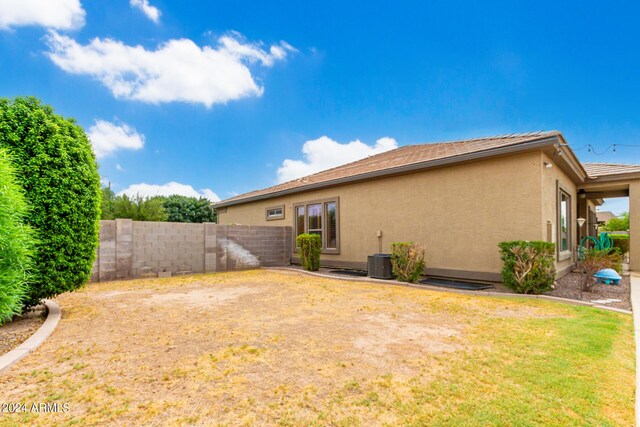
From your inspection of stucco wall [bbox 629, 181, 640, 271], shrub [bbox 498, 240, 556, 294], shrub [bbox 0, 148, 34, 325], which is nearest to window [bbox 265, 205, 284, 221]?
shrub [bbox 498, 240, 556, 294]

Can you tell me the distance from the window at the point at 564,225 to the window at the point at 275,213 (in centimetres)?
1021

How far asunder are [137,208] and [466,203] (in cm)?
1946

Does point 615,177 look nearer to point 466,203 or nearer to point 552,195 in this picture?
point 552,195

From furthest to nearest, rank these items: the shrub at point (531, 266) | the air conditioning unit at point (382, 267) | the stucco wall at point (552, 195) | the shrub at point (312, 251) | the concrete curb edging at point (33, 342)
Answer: the shrub at point (312, 251)
the air conditioning unit at point (382, 267)
the stucco wall at point (552, 195)
the shrub at point (531, 266)
the concrete curb edging at point (33, 342)

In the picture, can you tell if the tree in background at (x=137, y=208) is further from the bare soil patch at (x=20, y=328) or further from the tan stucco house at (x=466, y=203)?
the bare soil patch at (x=20, y=328)

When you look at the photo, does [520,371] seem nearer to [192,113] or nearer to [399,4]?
[399,4]

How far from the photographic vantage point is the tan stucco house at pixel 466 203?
767cm

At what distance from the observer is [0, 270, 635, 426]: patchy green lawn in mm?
2316

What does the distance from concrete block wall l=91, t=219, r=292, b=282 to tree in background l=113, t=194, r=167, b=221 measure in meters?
10.8

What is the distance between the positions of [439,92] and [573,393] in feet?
47.6

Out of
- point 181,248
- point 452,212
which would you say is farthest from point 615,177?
point 181,248

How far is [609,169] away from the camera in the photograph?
12.3m

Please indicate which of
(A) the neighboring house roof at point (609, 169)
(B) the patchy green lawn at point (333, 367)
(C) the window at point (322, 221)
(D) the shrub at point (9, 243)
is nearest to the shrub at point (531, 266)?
(B) the patchy green lawn at point (333, 367)

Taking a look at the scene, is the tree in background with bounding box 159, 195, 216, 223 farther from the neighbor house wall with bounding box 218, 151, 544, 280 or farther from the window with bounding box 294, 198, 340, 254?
the neighbor house wall with bounding box 218, 151, 544, 280
